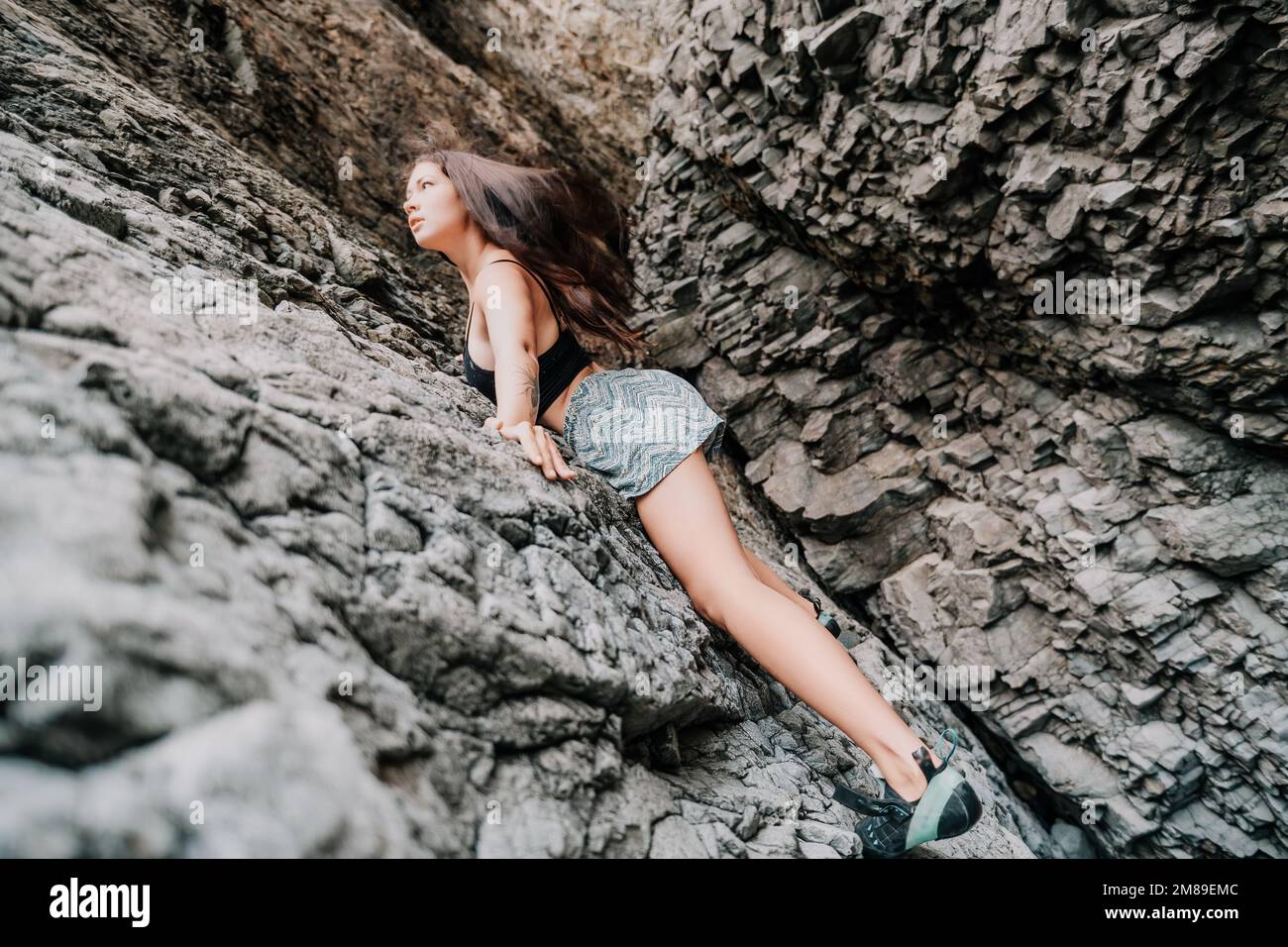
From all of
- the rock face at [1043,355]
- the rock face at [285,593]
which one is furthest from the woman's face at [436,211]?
the rock face at [1043,355]

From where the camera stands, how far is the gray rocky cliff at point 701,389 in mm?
1378

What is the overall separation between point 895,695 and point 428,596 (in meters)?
4.18

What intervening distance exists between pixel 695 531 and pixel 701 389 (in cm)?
505

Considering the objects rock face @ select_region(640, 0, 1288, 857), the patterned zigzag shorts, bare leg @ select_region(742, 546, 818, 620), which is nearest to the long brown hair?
the patterned zigzag shorts

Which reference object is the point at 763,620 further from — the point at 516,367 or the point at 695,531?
the point at 516,367

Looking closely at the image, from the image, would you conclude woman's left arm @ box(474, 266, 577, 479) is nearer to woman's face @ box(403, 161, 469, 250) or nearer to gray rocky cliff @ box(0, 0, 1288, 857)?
gray rocky cliff @ box(0, 0, 1288, 857)

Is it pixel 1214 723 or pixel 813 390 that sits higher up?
pixel 813 390

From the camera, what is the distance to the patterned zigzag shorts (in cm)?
330

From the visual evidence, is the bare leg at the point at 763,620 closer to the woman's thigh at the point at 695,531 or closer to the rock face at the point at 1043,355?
the woman's thigh at the point at 695,531

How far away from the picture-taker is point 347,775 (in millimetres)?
1318

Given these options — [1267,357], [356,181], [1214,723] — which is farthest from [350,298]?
[1214,723]
